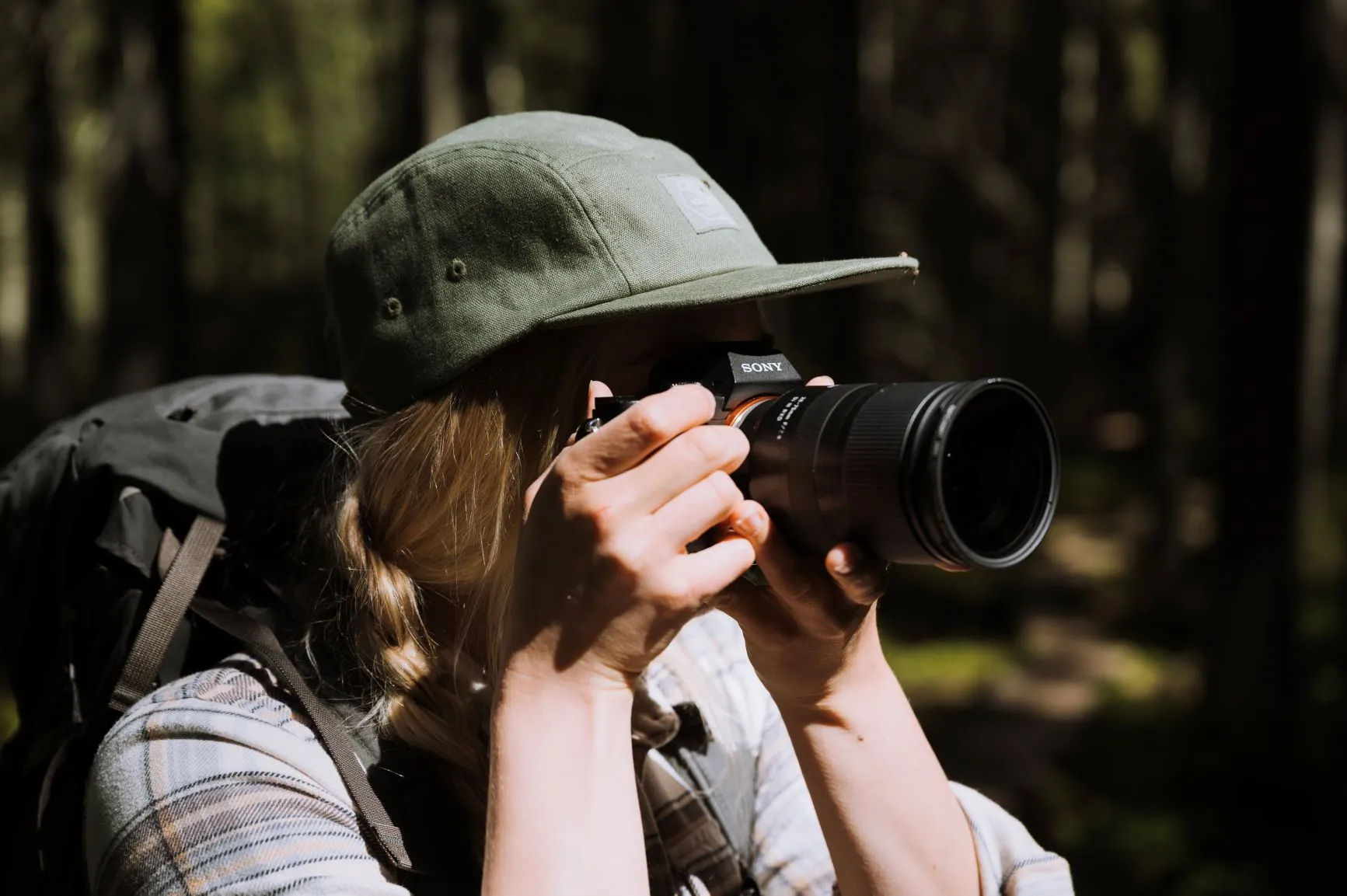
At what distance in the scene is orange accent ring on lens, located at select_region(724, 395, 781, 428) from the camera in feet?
5.62

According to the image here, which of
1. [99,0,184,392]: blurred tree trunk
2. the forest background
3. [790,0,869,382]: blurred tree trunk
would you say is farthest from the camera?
[790,0,869,382]: blurred tree trunk

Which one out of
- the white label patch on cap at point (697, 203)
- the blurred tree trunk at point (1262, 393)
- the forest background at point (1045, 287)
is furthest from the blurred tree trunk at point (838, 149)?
the white label patch on cap at point (697, 203)

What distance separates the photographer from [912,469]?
146cm

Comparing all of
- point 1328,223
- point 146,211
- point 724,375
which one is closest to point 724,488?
point 724,375

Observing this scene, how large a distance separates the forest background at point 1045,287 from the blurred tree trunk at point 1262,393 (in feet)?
0.06

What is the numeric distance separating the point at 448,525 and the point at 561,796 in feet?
1.58

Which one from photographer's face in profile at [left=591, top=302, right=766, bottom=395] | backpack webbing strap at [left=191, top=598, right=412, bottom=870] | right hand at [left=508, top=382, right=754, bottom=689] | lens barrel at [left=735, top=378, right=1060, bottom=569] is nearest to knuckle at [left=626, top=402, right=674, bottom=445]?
right hand at [left=508, top=382, right=754, bottom=689]

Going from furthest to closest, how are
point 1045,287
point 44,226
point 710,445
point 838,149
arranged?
point 1045,287, point 44,226, point 838,149, point 710,445

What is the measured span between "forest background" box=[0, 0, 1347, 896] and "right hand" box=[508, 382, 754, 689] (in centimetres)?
439

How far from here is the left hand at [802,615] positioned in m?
1.56

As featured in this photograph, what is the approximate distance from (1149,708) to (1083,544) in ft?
24.6

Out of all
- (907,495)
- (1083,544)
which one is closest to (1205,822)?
(907,495)

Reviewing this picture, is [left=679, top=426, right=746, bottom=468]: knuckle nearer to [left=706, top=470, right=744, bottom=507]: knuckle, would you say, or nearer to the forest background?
[left=706, top=470, right=744, bottom=507]: knuckle

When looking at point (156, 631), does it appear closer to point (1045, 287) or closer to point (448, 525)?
point (448, 525)
